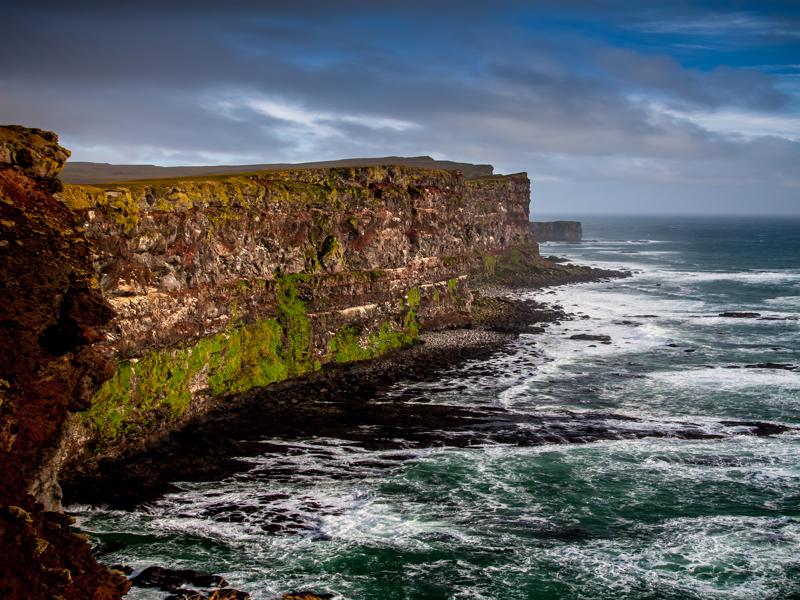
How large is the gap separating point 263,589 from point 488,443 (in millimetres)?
15894

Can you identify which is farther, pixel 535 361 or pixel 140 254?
pixel 535 361

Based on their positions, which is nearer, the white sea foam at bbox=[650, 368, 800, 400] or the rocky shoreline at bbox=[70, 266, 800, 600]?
the rocky shoreline at bbox=[70, 266, 800, 600]

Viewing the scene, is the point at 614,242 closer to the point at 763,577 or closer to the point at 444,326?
the point at 444,326

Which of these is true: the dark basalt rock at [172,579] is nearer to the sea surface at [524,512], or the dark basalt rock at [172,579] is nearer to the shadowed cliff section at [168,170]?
the sea surface at [524,512]

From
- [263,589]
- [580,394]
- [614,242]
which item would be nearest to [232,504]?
[263,589]

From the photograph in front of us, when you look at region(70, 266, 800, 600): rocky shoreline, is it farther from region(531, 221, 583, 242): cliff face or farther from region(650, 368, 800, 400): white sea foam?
region(531, 221, 583, 242): cliff face

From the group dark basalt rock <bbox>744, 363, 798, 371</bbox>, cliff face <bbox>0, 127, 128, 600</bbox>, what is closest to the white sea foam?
dark basalt rock <bbox>744, 363, 798, 371</bbox>

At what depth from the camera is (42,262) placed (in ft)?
58.0

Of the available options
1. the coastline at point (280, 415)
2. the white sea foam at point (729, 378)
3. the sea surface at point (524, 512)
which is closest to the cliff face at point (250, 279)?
the coastline at point (280, 415)

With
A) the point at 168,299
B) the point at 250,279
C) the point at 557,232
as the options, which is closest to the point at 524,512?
the point at 168,299

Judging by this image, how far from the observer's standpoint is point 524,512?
27.0 metres

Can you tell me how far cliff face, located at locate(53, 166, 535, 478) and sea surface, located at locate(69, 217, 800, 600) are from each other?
21.5ft

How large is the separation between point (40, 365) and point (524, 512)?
60.4 ft

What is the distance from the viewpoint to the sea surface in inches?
880
